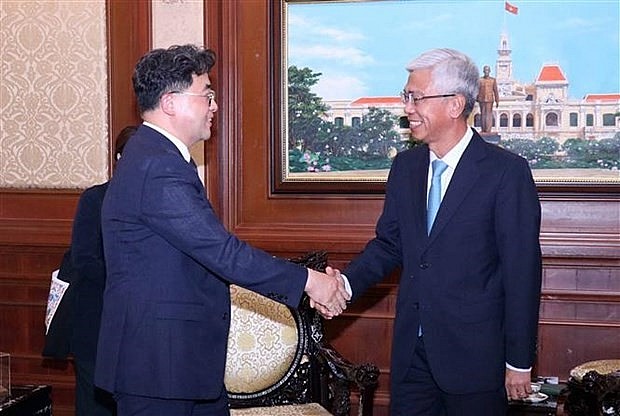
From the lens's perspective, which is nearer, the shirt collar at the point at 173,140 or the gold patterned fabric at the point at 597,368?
the shirt collar at the point at 173,140

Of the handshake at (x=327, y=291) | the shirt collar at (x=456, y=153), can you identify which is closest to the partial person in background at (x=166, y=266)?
the handshake at (x=327, y=291)

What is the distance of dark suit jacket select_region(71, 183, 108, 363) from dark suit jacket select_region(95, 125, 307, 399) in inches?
36.1

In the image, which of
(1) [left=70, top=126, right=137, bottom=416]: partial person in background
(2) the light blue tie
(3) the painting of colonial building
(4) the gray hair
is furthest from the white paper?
(3) the painting of colonial building

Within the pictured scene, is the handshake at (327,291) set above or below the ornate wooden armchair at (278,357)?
above

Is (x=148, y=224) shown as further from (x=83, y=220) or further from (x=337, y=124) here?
(x=337, y=124)

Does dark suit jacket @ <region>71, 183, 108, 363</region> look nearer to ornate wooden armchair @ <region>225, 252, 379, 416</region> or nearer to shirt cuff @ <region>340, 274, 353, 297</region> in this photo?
ornate wooden armchair @ <region>225, 252, 379, 416</region>

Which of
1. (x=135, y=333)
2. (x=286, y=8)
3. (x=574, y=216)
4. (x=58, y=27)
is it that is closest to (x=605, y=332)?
(x=574, y=216)

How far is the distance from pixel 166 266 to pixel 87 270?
1079 millimetres

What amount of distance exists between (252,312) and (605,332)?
1652mm

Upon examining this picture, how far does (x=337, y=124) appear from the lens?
4355 millimetres

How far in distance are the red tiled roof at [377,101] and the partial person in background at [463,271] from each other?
4.25ft

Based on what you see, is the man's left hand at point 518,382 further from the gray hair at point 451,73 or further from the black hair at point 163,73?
the black hair at point 163,73

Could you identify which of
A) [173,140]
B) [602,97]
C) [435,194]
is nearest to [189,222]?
[173,140]

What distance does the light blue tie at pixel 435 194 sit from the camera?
292 centimetres
